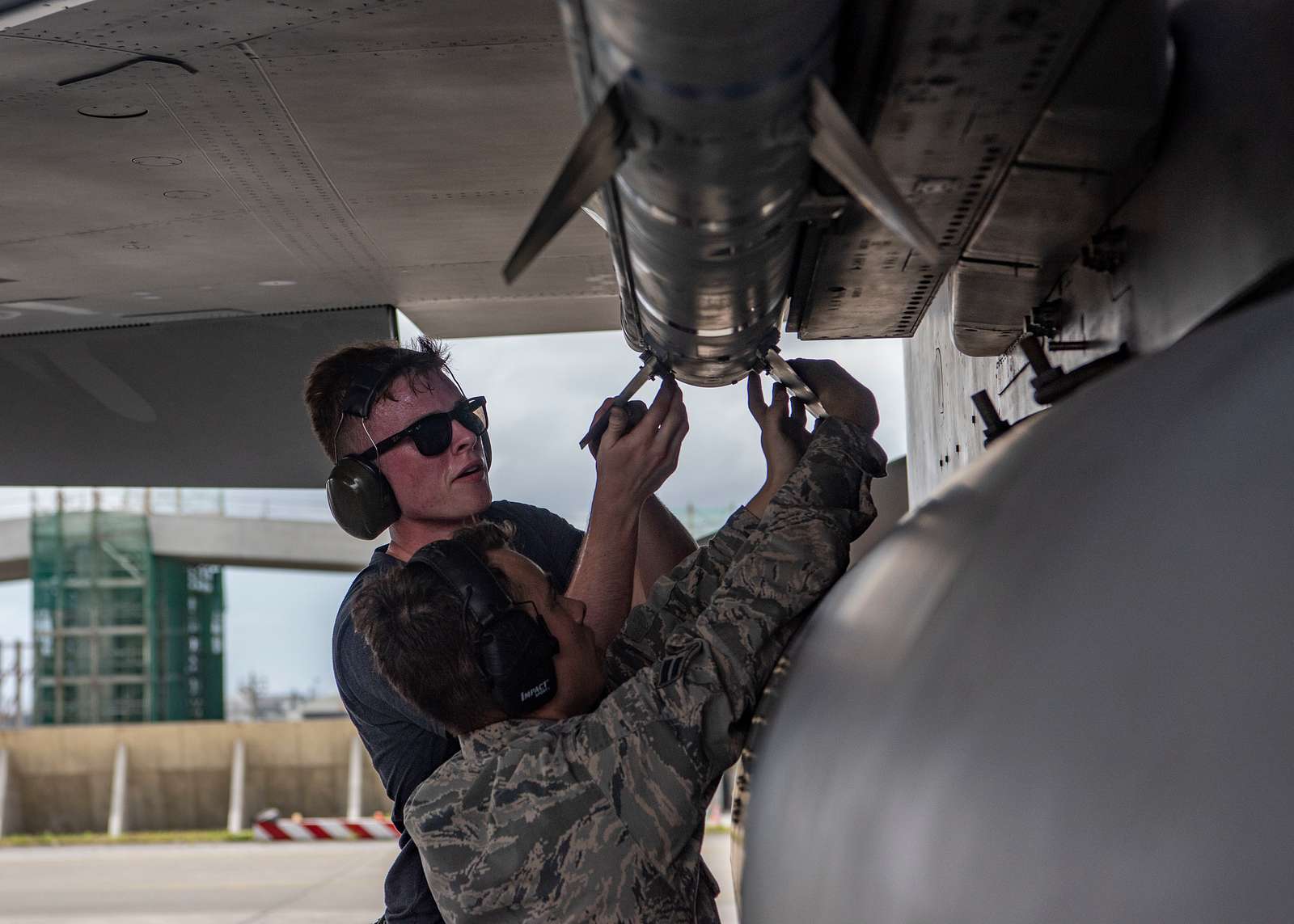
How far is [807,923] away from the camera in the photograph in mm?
1325

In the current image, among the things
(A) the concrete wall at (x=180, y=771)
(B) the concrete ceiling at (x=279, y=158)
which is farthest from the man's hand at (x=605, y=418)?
(A) the concrete wall at (x=180, y=771)

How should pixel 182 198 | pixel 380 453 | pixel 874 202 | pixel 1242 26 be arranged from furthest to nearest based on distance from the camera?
pixel 182 198 → pixel 380 453 → pixel 1242 26 → pixel 874 202

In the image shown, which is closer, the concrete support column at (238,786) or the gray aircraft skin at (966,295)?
the gray aircraft skin at (966,295)

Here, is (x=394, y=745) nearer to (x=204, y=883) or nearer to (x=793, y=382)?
(x=793, y=382)

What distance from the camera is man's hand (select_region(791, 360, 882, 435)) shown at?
2195 mm

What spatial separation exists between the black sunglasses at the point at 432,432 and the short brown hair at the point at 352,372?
80 millimetres

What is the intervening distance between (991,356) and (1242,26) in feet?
3.58

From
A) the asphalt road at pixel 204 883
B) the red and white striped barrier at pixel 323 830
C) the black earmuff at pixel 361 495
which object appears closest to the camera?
the black earmuff at pixel 361 495

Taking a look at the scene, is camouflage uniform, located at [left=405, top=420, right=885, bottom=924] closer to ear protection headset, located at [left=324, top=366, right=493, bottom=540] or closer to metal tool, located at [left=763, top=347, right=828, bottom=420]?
metal tool, located at [left=763, top=347, right=828, bottom=420]

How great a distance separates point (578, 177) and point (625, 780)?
95 centimetres

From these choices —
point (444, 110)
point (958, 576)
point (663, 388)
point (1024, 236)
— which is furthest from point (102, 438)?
point (958, 576)

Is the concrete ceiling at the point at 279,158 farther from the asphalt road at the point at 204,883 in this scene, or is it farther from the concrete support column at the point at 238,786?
the concrete support column at the point at 238,786

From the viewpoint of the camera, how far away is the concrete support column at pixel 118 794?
43.9 feet

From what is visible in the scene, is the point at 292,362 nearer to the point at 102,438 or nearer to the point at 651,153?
the point at 102,438
